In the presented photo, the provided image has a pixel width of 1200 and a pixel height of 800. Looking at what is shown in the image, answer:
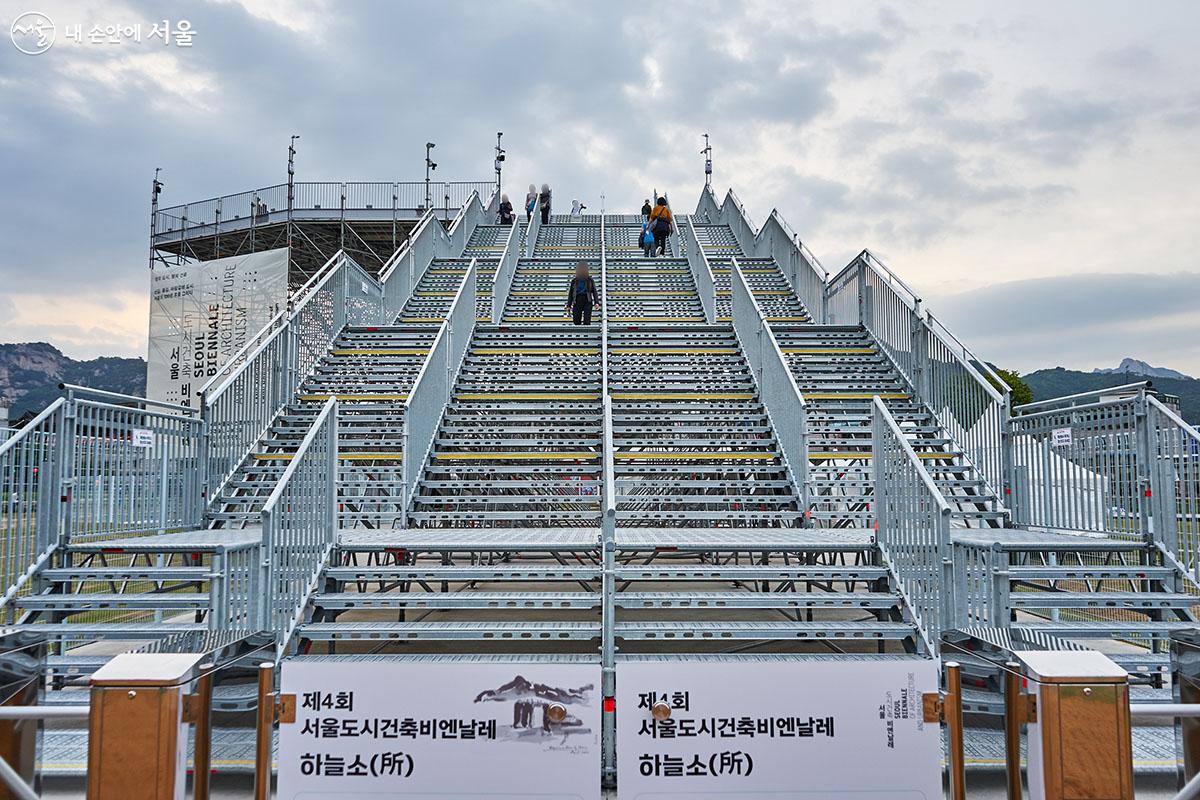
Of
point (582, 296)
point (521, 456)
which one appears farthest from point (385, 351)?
point (521, 456)

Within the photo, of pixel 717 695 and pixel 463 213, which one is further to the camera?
pixel 463 213

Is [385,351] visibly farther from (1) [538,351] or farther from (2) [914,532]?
(2) [914,532]

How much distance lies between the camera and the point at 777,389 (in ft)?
32.8

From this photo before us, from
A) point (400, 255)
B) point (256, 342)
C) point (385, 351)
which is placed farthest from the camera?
point (400, 255)

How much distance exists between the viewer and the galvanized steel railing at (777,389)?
882cm

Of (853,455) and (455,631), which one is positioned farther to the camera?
(853,455)

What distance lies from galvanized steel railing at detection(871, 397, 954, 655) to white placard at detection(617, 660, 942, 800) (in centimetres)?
205

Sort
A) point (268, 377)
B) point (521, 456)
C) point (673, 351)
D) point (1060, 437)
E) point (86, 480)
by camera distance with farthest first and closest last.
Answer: point (673, 351) < point (268, 377) < point (521, 456) < point (1060, 437) < point (86, 480)

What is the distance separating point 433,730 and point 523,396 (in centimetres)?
787

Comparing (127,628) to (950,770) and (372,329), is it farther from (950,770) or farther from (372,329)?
(372,329)

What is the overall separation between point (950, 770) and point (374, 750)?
8.17 feet

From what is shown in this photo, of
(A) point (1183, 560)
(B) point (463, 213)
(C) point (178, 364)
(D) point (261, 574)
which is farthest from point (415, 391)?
(C) point (178, 364)

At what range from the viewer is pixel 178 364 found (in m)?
25.8

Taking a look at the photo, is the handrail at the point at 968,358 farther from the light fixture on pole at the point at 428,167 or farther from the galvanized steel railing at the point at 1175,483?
the light fixture on pole at the point at 428,167
